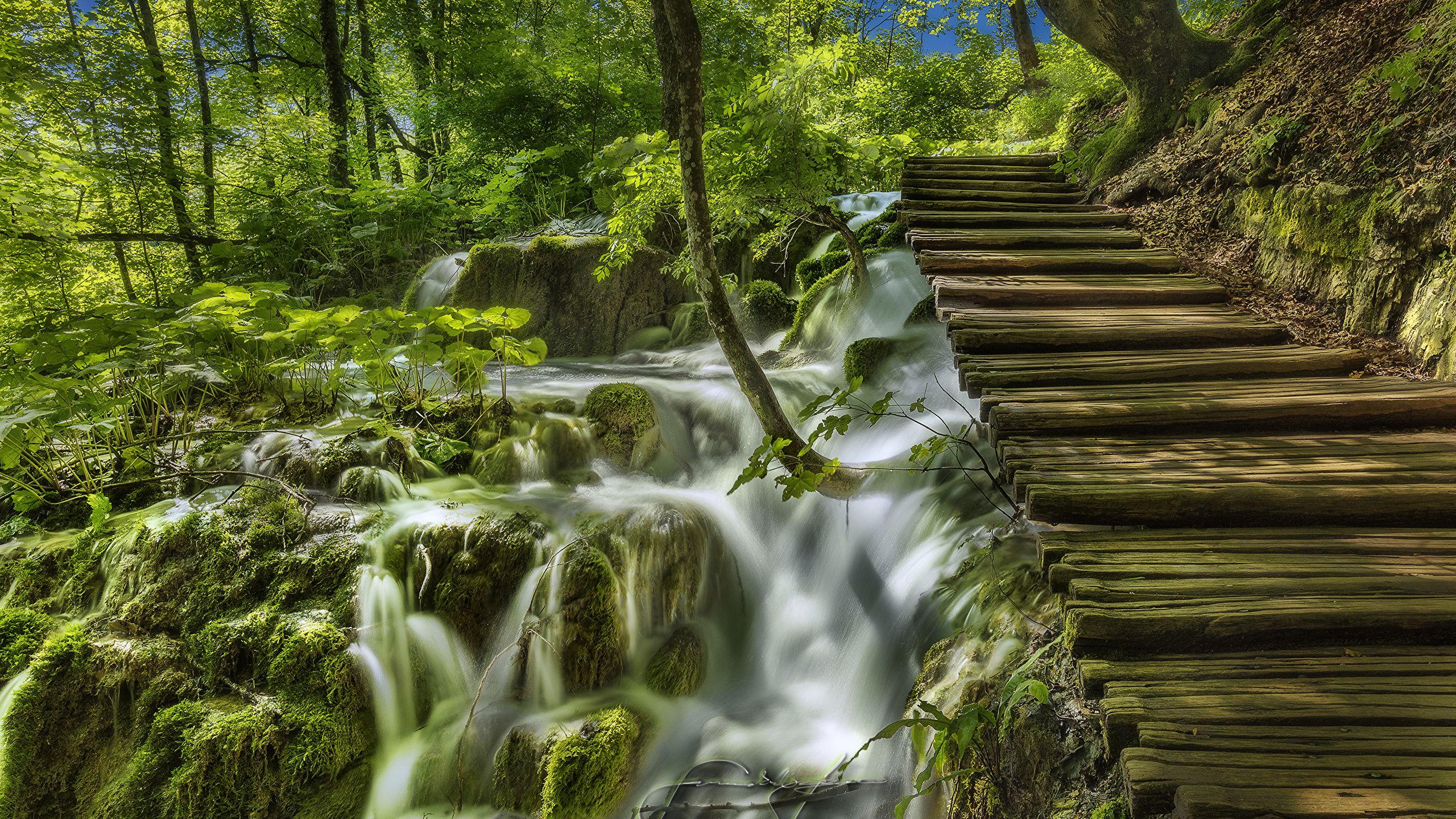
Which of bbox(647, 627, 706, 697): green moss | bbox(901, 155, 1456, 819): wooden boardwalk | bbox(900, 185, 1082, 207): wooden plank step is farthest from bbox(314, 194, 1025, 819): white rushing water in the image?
bbox(900, 185, 1082, 207): wooden plank step

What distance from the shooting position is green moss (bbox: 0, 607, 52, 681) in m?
3.57

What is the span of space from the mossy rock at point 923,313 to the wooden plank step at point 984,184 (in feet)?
3.42

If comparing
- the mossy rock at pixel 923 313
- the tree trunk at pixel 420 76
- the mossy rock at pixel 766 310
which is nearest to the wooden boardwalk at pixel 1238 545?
the mossy rock at pixel 923 313

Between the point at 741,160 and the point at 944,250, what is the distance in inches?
64.0

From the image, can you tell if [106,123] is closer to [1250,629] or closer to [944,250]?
[944,250]

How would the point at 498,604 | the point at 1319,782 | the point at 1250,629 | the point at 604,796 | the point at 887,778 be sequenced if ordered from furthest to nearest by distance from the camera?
1. the point at 498,604
2. the point at 604,796
3. the point at 887,778
4. the point at 1250,629
5. the point at 1319,782

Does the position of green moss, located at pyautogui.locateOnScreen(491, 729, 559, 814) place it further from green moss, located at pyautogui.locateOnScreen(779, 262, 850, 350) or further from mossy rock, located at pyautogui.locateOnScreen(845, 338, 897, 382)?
green moss, located at pyautogui.locateOnScreen(779, 262, 850, 350)

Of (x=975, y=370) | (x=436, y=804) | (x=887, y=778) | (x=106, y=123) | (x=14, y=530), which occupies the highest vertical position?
(x=106, y=123)

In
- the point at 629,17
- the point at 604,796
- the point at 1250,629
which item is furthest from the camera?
the point at 629,17

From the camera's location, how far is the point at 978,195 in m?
6.10

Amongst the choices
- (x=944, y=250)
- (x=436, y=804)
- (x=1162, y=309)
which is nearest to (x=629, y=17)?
(x=944, y=250)

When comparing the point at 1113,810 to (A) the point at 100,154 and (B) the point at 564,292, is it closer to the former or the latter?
(B) the point at 564,292

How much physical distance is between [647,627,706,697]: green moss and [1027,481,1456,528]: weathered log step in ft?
7.98

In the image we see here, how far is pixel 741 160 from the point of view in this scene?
4.90 meters
